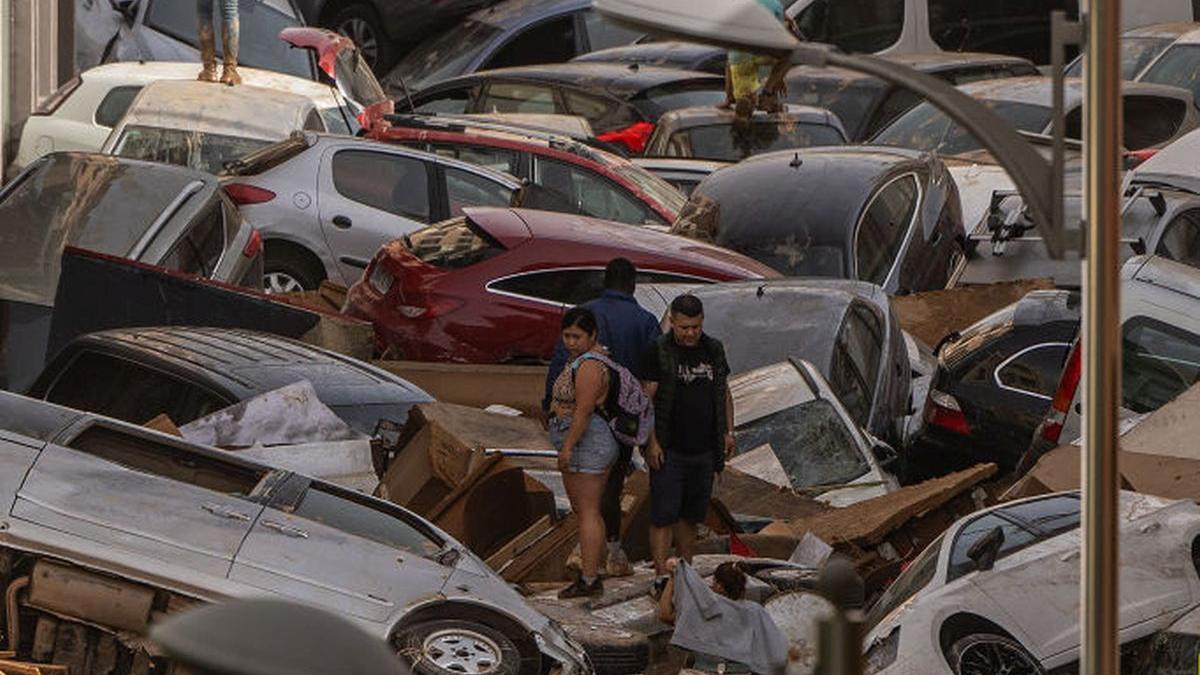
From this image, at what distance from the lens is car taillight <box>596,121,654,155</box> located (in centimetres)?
2714

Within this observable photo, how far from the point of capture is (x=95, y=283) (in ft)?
54.0

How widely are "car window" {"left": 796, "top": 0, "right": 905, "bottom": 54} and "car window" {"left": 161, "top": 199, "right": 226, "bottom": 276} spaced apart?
13.6 metres

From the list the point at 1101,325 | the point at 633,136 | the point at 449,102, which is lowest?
the point at 633,136

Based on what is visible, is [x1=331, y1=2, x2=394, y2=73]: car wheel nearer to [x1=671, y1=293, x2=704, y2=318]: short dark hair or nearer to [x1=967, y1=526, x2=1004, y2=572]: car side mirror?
[x1=671, y1=293, x2=704, y2=318]: short dark hair

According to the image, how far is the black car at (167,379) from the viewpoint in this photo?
14.0 metres

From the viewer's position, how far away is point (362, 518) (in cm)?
1058

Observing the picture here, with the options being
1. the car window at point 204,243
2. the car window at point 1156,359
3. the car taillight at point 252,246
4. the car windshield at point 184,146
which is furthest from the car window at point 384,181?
the car window at point 1156,359

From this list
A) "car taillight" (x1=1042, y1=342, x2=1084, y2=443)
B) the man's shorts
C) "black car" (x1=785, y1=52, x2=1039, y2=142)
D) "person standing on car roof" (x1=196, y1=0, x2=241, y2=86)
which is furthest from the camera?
"black car" (x1=785, y1=52, x2=1039, y2=142)

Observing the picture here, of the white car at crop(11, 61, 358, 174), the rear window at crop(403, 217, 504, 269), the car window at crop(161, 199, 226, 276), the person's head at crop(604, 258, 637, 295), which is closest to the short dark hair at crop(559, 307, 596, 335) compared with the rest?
the person's head at crop(604, 258, 637, 295)

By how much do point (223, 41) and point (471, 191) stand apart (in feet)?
15.4

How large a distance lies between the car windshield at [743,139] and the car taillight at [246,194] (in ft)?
18.1

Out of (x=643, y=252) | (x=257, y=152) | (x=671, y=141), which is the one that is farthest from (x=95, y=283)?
(x=671, y=141)

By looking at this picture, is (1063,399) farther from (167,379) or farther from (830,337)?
(167,379)

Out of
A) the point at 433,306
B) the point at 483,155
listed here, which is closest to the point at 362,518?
the point at 433,306
